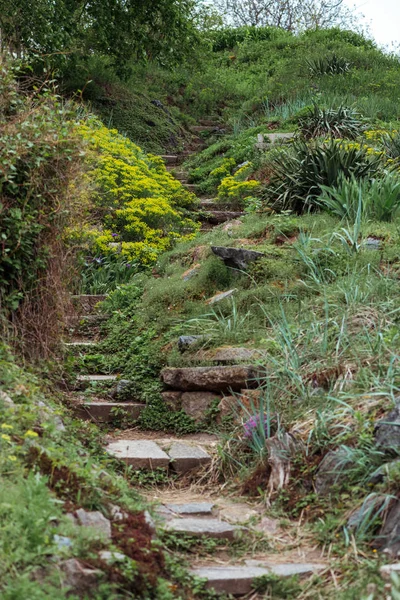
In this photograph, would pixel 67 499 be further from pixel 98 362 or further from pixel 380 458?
pixel 98 362

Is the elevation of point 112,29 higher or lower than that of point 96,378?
higher

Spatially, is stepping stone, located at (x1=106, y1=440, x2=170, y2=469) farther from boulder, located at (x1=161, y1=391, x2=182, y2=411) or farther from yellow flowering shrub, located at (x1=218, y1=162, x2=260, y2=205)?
yellow flowering shrub, located at (x1=218, y1=162, x2=260, y2=205)

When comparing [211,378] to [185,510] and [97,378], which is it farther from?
[185,510]

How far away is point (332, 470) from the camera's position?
4.10 m

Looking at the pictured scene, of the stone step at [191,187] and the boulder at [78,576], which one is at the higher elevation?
the stone step at [191,187]

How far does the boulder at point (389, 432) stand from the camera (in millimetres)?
3908

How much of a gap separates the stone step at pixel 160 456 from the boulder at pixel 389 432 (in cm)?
132

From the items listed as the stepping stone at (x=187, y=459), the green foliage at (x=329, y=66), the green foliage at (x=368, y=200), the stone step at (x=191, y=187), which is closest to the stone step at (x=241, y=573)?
the stepping stone at (x=187, y=459)

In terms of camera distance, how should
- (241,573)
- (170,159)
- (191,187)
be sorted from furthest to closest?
(170,159), (191,187), (241,573)

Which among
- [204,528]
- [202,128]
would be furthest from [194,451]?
[202,128]

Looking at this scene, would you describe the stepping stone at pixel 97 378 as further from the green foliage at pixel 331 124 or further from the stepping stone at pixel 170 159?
the stepping stone at pixel 170 159

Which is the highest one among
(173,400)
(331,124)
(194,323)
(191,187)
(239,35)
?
(239,35)

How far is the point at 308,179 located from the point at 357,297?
297 cm

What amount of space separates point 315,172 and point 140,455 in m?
4.23
